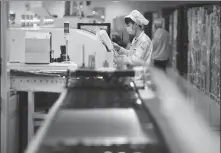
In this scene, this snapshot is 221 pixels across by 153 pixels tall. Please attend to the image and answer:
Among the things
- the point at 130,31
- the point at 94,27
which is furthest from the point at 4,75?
the point at 130,31

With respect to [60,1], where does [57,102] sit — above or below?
below

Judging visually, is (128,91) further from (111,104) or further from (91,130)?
(91,130)

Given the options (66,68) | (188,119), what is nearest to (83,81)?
(66,68)

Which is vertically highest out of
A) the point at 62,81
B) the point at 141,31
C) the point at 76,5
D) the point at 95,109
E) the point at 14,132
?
the point at 76,5

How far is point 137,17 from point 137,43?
16 cm

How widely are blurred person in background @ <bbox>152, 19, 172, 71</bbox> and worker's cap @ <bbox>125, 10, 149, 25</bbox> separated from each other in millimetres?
73

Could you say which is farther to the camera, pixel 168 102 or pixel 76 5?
pixel 76 5

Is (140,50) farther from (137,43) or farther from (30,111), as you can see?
(30,111)

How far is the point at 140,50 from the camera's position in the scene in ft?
8.13

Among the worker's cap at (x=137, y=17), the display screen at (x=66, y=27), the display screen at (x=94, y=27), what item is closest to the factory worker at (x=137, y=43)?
the worker's cap at (x=137, y=17)

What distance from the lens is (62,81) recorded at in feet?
8.00

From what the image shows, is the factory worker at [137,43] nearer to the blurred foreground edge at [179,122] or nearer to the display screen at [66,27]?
the blurred foreground edge at [179,122]

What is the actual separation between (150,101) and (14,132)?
84 centimetres

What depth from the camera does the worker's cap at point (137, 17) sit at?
243cm
